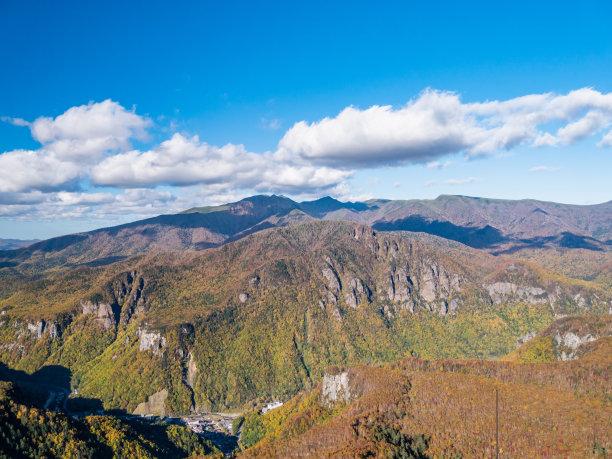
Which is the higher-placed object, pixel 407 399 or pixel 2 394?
pixel 2 394

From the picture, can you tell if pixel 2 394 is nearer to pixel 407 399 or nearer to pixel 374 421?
pixel 374 421

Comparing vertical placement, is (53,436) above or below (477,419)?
below

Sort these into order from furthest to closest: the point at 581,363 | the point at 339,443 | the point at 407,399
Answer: the point at 581,363 → the point at 407,399 → the point at 339,443

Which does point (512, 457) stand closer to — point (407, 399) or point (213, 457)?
point (407, 399)

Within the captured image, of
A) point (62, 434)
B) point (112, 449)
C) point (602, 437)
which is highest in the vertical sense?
point (602, 437)

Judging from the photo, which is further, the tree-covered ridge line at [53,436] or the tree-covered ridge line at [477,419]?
the tree-covered ridge line at [53,436]

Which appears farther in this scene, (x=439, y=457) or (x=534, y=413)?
(x=534, y=413)

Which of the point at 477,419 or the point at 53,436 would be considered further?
the point at 53,436

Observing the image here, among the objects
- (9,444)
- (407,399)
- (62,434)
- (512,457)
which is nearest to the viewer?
(512,457)

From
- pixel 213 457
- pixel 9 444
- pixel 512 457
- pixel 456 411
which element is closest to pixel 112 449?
pixel 9 444

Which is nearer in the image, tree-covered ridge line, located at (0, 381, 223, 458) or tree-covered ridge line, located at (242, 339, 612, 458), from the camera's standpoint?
tree-covered ridge line, located at (242, 339, 612, 458)
